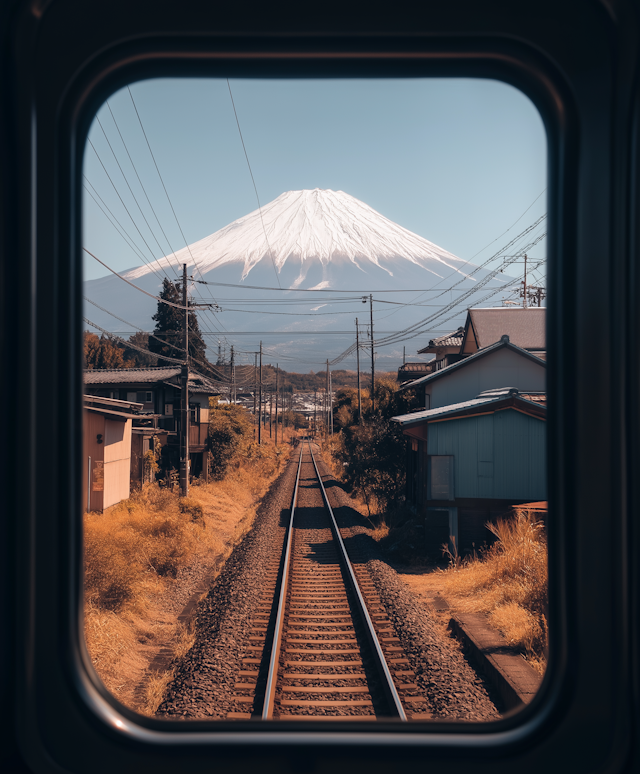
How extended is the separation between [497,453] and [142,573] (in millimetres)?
7011

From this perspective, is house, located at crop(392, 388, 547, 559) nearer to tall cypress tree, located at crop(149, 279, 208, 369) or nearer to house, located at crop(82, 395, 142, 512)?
house, located at crop(82, 395, 142, 512)

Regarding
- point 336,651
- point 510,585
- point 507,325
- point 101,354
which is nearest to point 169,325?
point 101,354

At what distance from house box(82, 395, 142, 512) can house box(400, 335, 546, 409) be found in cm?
848

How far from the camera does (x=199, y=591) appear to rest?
28.5 feet

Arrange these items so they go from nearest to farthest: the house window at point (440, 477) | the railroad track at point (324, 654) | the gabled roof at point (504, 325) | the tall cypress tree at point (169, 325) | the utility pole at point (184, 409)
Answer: the railroad track at point (324, 654) < the house window at point (440, 477) < the utility pole at point (184, 409) < the gabled roof at point (504, 325) < the tall cypress tree at point (169, 325)

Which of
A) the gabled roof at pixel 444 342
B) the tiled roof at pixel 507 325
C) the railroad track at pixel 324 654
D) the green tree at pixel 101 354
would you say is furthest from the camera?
the green tree at pixel 101 354

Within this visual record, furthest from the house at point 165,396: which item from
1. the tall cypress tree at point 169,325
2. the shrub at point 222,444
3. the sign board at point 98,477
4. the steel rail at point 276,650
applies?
the steel rail at point 276,650

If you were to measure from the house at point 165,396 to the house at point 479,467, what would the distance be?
12032 mm

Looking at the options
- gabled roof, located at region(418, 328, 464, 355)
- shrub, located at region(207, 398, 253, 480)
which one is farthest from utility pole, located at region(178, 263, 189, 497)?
gabled roof, located at region(418, 328, 464, 355)

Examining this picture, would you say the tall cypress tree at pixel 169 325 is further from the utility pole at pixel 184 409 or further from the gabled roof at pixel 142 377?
the utility pole at pixel 184 409
